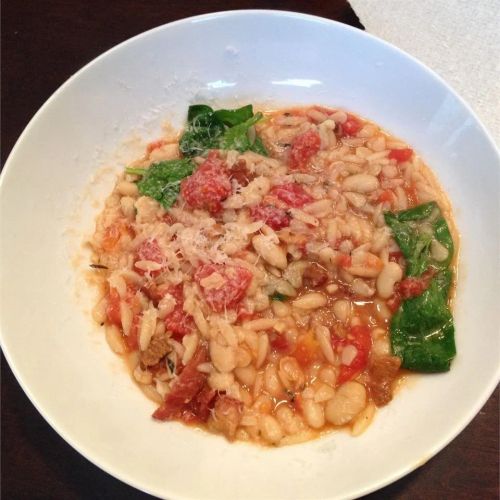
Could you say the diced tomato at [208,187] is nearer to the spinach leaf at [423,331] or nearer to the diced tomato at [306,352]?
the diced tomato at [306,352]

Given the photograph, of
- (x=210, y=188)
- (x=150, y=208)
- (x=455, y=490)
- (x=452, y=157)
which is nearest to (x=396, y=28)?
(x=452, y=157)

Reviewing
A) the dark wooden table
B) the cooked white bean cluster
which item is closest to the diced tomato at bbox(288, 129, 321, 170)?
the cooked white bean cluster

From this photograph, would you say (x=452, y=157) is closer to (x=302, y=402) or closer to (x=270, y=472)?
(x=302, y=402)

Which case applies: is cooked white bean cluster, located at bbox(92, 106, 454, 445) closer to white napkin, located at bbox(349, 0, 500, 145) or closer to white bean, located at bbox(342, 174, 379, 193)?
white bean, located at bbox(342, 174, 379, 193)

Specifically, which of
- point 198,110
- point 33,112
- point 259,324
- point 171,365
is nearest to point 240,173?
point 198,110

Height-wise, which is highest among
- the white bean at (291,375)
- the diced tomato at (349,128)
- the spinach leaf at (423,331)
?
the diced tomato at (349,128)

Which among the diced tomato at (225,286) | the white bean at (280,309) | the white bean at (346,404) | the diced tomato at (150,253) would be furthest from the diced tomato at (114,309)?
the white bean at (346,404)

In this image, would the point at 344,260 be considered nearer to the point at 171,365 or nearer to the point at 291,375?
the point at 291,375

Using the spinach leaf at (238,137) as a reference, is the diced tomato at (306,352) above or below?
below
